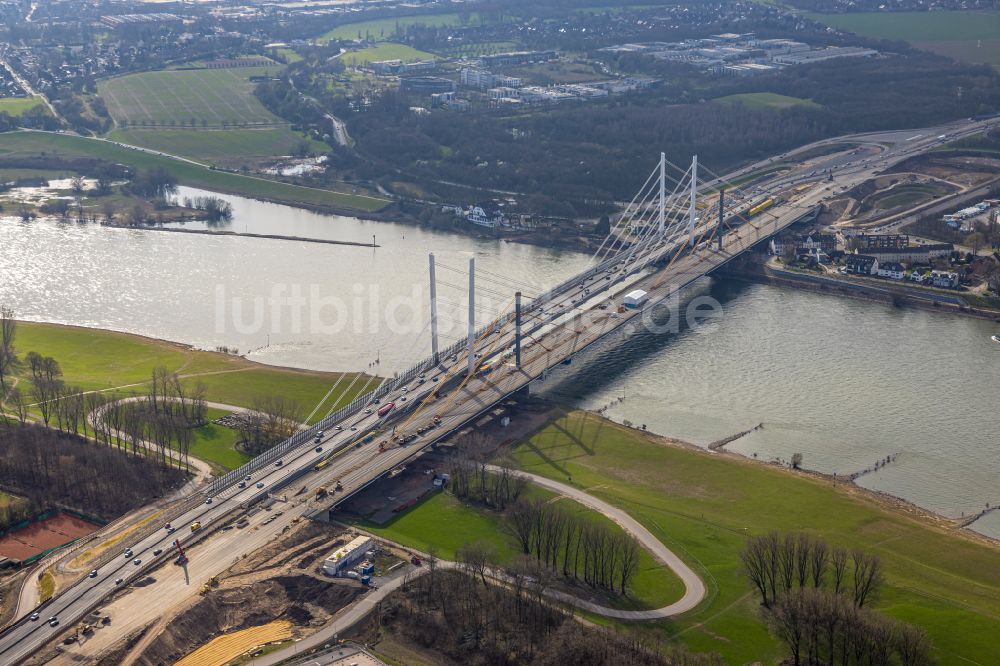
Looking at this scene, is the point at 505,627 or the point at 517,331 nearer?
the point at 505,627

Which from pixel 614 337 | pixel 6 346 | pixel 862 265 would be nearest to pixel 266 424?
pixel 6 346

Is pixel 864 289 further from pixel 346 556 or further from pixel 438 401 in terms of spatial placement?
pixel 346 556

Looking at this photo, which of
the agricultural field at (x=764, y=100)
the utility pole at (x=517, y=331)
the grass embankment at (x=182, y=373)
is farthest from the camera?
the agricultural field at (x=764, y=100)

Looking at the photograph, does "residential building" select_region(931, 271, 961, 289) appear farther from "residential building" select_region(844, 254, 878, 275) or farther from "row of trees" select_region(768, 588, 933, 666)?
"row of trees" select_region(768, 588, 933, 666)

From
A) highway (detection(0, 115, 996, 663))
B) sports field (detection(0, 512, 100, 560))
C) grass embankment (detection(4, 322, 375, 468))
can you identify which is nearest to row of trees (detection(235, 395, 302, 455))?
grass embankment (detection(4, 322, 375, 468))

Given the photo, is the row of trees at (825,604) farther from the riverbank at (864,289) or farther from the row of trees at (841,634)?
the riverbank at (864,289)

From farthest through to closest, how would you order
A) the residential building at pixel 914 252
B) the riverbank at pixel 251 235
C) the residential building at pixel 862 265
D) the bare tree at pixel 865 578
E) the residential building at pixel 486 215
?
the residential building at pixel 486 215
the riverbank at pixel 251 235
the residential building at pixel 914 252
the residential building at pixel 862 265
the bare tree at pixel 865 578

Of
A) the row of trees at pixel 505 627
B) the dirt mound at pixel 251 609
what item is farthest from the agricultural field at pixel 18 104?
the row of trees at pixel 505 627

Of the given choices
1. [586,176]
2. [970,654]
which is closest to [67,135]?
[586,176]
